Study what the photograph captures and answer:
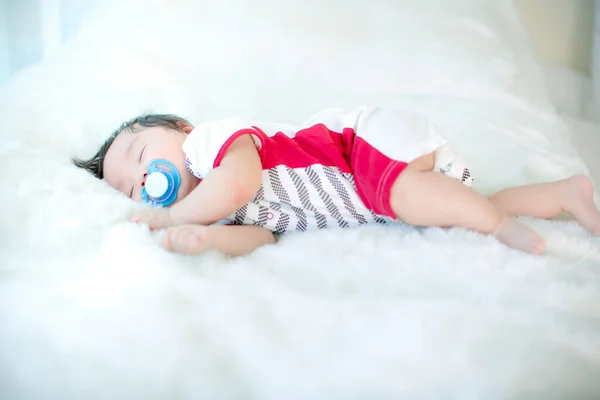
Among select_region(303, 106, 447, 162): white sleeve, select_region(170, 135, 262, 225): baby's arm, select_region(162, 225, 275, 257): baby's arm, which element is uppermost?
select_region(303, 106, 447, 162): white sleeve

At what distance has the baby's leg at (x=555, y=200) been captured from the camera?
34.6 inches

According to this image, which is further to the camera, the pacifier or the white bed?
the pacifier

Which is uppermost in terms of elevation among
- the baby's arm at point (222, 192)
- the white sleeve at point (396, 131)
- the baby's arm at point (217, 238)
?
the white sleeve at point (396, 131)

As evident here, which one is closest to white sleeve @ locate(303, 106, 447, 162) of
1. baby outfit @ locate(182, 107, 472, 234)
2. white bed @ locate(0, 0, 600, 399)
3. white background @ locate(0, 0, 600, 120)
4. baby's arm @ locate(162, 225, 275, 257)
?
baby outfit @ locate(182, 107, 472, 234)

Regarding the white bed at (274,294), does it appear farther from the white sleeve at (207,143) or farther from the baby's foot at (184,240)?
the white sleeve at (207,143)

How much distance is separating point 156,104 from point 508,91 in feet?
3.27

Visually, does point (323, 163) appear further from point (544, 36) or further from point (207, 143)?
point (544, 36)

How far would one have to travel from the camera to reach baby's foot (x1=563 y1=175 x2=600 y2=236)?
0.87 meters

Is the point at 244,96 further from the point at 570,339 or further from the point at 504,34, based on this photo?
the point at 570,339

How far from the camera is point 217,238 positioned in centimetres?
82

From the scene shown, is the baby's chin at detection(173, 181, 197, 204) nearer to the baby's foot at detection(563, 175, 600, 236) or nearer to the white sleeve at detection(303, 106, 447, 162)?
the white sleeve at detection(303, 106, 447, 162)

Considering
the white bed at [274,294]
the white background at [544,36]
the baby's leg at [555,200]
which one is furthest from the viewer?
the white background at [544,36]

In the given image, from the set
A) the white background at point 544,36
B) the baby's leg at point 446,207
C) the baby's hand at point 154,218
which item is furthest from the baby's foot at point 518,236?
the white background at point 544,36

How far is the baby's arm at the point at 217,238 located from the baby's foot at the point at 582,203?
0.52 m
